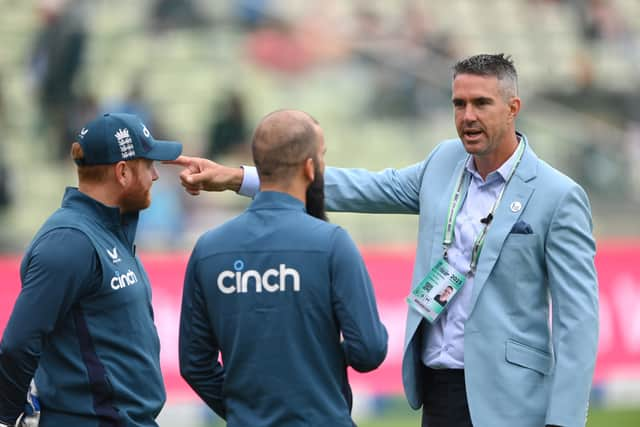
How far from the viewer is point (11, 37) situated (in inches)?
520

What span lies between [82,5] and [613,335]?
7.21 m

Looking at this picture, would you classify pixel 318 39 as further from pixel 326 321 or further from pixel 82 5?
pixel 326 321

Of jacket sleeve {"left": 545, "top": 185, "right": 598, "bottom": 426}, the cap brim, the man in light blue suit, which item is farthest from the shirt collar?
the cap brim

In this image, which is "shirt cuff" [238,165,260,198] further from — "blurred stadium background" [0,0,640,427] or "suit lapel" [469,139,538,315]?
"blurred stadium background" [0,0,640,427]

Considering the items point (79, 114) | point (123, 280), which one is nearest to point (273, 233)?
point (123, 280)

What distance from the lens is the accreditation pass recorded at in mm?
3908

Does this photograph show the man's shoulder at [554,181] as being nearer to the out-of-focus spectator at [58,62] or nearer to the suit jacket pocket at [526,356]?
the suit jacket pocket at [526,356]

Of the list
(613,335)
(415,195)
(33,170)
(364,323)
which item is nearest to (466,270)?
(415,195)

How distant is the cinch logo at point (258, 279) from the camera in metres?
3.26

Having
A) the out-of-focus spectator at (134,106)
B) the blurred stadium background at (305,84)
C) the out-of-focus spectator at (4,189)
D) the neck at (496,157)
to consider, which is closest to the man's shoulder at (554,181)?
the neck at (496,157)

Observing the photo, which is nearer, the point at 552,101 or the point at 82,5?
the point at 82,5

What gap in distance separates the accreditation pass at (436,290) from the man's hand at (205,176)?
31.2 inches

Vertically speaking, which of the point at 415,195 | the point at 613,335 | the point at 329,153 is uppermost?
the point at 415,195

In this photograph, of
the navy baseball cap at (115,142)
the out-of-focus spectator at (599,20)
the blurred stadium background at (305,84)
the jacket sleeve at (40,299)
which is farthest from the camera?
the out-of-focus spectator at (599,20)
